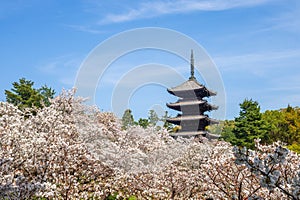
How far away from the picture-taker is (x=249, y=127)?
37188mm

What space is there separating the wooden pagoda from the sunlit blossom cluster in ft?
46.2

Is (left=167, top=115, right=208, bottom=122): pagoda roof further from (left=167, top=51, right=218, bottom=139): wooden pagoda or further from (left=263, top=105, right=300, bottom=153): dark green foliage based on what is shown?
(left=263, top=105, right=300, bottom=153): dark green foliage

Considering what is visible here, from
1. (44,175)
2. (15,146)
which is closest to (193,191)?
(44,175)

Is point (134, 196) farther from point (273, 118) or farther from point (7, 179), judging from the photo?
point (273, 118)

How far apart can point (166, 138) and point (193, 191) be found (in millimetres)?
8678

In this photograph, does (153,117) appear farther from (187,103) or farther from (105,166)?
(105,166)

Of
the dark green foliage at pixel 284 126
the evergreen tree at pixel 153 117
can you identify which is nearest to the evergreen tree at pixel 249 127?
the dark green foliage at pixel 284 126

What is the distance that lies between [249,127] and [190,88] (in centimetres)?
725

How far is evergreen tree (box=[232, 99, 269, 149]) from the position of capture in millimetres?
36719

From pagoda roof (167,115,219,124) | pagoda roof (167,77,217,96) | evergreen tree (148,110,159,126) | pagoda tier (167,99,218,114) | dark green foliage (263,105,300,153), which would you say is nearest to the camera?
pagoda roof (167,115,219,124)

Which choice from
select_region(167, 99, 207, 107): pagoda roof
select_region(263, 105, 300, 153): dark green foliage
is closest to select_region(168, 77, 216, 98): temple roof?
select_region(167, 99, 207, 107): pagoda roof

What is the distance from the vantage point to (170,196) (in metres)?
13.4

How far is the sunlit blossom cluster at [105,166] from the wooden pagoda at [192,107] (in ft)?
46.2

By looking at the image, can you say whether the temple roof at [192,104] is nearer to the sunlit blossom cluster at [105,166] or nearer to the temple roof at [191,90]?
the temple roof at [191,90]
